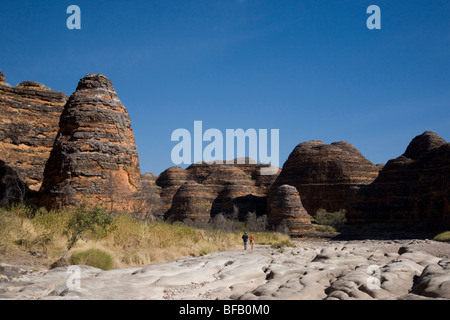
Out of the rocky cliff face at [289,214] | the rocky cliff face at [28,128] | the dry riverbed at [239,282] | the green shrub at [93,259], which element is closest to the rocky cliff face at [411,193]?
the rocky cliff face at [289,214]

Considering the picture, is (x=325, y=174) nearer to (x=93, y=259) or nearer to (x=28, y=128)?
(x=28, y=128)

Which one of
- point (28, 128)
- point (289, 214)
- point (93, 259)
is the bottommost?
point (289, 214)

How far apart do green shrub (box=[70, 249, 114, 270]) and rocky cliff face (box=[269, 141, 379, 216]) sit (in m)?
32.7

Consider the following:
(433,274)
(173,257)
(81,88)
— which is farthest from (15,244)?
(433,274)

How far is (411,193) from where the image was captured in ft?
95.7

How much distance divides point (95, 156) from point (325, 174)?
34058 millimetres

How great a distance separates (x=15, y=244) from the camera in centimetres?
877

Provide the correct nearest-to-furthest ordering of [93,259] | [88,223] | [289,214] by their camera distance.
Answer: [93,259]
[88,223]
[289,214]

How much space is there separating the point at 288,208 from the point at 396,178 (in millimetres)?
8932

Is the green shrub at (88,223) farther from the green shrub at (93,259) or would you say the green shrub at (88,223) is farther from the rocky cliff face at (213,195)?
the rocky cliff face at (213,195)

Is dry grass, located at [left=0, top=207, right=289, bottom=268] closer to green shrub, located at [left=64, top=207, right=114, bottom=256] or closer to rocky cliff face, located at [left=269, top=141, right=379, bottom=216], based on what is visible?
green shrub, located at [left=64, top=207, right=114, bottom=256]

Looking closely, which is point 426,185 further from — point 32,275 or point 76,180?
point 32,275

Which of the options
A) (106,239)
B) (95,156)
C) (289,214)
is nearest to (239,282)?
(106,239)
